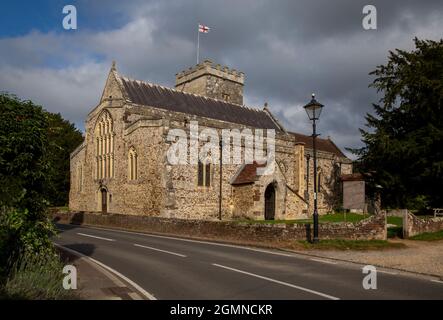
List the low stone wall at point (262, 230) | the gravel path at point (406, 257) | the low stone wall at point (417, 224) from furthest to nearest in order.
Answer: the low stone wall at point (417, 224), the low stone wall at point (262, 230), the gravel path at point (406, 257)

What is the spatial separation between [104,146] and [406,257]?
27.4 m

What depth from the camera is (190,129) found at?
30969 mm

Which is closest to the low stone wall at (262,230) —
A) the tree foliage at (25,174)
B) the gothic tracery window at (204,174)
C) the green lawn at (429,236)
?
the green lawn at (429,236)

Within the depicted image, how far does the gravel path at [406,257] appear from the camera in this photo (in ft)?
41.7

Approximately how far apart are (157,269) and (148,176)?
19.1 metres

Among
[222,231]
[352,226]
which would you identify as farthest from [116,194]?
[352,226]

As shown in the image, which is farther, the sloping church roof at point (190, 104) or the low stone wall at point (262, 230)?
the sloping church roof at point (190, 104)

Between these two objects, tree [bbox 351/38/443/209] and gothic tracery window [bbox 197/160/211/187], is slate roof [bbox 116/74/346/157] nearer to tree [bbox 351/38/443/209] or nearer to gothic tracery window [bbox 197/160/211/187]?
gothic tracery window [bbox 197/160/211/187]

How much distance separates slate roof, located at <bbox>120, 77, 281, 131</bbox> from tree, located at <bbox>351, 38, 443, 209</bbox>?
12.5m

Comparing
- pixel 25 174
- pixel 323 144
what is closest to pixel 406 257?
pixel 25 174

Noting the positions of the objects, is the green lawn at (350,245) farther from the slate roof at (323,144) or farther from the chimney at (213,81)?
the chimney at (213,81)

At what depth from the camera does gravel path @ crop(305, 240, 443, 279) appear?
12703 mm

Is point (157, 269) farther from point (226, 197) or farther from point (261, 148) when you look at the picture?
point (261, 148)

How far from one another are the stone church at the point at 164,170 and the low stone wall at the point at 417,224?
10864 millimetres
